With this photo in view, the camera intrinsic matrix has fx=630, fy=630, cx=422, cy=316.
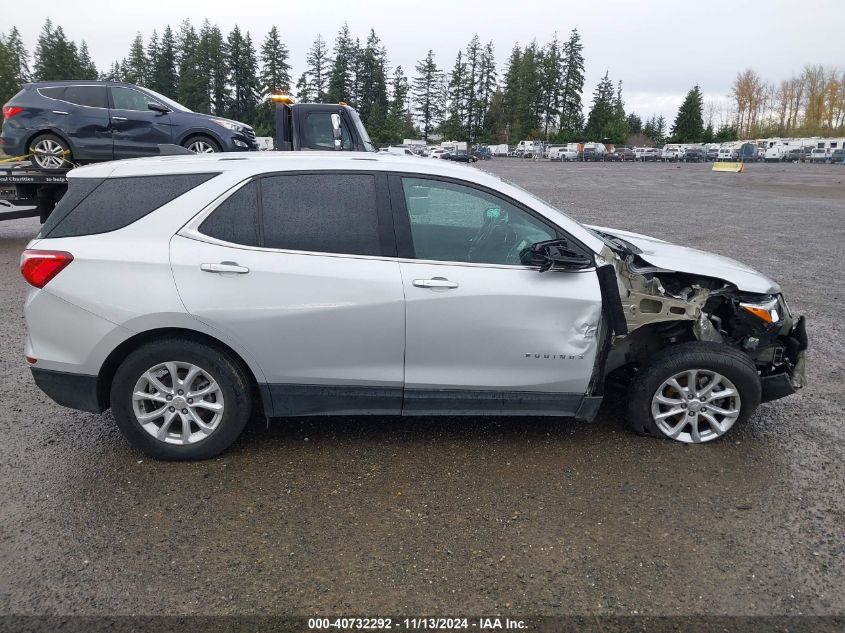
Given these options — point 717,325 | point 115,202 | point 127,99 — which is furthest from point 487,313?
point 127,99

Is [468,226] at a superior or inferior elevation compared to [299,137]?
inferior

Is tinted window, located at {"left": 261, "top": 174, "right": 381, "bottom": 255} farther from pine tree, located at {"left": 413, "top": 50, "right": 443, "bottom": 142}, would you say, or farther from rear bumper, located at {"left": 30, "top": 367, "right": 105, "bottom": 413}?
pine tree, located at {"left": 413, "top": 50, "right": 443, "bottom": 142}

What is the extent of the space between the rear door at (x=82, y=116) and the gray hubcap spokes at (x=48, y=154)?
8.9 inches

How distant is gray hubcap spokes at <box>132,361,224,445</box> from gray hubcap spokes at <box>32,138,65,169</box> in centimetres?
798

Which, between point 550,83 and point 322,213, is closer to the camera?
point 322,213

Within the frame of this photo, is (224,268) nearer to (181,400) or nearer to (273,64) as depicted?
(181,400)

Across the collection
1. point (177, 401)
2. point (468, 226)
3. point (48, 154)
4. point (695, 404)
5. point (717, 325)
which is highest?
point (48, 154)

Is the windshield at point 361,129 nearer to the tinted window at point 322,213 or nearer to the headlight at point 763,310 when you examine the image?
the tinted window at point 322,213

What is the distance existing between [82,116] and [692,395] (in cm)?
982

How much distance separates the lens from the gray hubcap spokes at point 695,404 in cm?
398

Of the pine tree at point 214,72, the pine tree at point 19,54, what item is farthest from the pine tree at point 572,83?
the pine tree at point 19,54

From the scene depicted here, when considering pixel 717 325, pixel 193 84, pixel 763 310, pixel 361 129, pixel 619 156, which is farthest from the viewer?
pixel 193 84

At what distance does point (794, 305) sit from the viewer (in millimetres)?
7492

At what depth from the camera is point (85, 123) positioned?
32.3 ft
